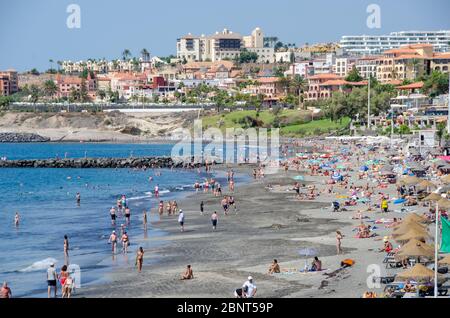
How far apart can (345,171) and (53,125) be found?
110 meters

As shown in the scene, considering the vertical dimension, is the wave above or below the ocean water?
above

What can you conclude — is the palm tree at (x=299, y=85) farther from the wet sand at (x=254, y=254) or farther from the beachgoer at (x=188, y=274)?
the beachgoer at (x=188, y=274)

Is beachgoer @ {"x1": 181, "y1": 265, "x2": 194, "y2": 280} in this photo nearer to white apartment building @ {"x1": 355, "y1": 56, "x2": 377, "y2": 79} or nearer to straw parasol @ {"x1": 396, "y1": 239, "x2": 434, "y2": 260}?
straw parasol @ {"x1": 396, "y1": 239, "x2": 434, "y2": 260}

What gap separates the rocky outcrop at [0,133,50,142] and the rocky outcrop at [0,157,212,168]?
57.5 metres

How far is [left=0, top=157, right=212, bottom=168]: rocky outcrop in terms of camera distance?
276 feet

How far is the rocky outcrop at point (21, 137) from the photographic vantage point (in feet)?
495

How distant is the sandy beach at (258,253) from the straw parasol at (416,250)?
0.77 m

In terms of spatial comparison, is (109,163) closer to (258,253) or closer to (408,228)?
(258,253)

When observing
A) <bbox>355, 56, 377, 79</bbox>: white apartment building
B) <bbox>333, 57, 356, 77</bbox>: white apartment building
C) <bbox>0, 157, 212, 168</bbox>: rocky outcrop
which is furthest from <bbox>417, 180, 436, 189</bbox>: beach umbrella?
<bbox>333, 57, 356, 77</bbox>: white apartment building

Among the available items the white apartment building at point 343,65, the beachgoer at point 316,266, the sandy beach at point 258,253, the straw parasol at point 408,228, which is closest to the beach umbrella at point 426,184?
the sandy beach at point 258,253

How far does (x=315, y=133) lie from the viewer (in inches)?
4503
